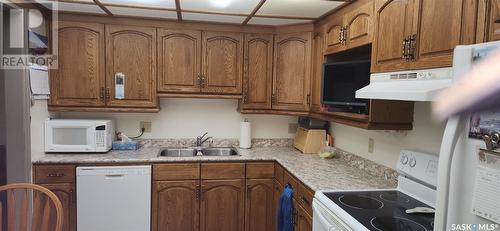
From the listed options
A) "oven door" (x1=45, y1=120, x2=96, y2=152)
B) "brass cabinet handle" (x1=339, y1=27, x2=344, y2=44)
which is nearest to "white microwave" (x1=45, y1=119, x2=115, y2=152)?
"oven door" (x1=45, y1=120, x2=96, y2=152)

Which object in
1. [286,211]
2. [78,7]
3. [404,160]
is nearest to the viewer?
[404,160]

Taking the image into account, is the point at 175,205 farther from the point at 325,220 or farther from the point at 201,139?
the point at 325,220

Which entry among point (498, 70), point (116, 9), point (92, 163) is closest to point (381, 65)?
point (498, 70)

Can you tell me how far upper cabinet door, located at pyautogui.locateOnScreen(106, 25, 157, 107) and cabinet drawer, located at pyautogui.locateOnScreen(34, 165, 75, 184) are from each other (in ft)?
2.08

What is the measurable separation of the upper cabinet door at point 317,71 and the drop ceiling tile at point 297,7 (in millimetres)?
219

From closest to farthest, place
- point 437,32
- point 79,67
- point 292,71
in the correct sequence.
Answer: point 437,32 < point 79,67 < point 292,71

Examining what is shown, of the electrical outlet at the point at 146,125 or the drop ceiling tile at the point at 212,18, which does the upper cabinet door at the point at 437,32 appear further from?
the electrical outlet at the point at 146,125

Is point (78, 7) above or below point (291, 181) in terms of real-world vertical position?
above

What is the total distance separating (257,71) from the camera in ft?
9.74

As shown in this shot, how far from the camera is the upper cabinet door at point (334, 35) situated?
2.30m

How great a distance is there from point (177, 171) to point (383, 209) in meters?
1.66

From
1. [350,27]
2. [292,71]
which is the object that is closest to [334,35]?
[350,27]

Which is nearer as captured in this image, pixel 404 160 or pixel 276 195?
pixel 404 160

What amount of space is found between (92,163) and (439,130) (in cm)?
242
